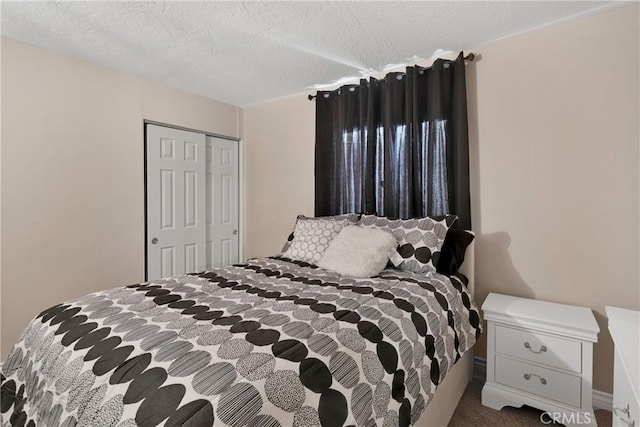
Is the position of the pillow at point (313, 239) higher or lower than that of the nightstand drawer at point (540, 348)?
higher

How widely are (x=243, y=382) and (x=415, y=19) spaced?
7.05 ft

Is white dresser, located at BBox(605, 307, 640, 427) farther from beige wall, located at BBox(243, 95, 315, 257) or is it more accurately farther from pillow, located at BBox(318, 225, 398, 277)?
beige wall, located at BBox(243, 95, 315, 257)

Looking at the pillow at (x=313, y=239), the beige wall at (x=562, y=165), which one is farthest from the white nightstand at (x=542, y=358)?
the pillow at (x=313, y=239)

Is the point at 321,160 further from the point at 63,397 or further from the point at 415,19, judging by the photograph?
the point at 63,397

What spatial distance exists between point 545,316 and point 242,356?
1.72m

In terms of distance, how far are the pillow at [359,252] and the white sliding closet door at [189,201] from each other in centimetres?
181

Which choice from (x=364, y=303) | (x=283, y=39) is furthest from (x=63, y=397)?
(x=283, y=39)

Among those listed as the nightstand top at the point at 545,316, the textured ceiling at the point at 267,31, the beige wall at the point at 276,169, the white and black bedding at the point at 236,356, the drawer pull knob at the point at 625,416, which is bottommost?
the drawer pull knob at the point at 625,416

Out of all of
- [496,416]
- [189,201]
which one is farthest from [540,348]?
[189,201]

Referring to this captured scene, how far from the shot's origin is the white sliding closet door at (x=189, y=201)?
302cm

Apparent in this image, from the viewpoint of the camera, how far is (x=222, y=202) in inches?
145

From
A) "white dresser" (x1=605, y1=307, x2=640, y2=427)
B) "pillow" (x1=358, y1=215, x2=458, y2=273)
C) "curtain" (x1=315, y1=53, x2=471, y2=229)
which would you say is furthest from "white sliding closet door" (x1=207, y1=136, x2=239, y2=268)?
"white dresser" (x1=605, y1=307, x2=640, y2=427)

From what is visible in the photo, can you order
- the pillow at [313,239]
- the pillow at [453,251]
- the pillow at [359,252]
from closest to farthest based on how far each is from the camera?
the pillow at [359,252] < the pillow at [453,251] < the pillow at [313,239]

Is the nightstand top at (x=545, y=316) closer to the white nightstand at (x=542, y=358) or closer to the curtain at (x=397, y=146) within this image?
the white nightstand at (x=542, y=358)
